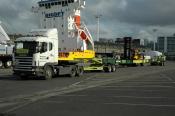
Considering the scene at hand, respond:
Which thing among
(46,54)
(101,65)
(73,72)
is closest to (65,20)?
(73,72)

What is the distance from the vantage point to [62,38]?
3275cm

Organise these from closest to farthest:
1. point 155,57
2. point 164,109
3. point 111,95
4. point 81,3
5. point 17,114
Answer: point 17,114, point 164,109, point 111,95, point 81,3, point 155,57

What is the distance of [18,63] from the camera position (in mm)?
28078

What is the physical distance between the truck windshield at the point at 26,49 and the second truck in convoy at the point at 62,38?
398mm

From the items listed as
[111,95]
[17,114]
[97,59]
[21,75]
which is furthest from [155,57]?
[17,114]

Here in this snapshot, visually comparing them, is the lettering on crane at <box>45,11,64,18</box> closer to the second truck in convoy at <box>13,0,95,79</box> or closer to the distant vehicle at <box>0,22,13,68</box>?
the second truck in convoy at <box>13,0,95,79</box>

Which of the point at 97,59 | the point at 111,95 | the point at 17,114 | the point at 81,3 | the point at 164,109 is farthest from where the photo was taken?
the point at 97,59

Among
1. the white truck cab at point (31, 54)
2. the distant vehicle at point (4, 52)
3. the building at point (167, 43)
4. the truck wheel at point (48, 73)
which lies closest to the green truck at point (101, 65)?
the truck wheel at point (48, 73)

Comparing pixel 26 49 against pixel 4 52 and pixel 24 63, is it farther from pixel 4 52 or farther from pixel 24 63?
pixel 4 52

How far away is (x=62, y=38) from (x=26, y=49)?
17.1 ft

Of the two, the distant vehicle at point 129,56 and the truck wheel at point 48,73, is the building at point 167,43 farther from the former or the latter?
the truck wheel at point 48,73

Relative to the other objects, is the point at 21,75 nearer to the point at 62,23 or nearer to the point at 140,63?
the point at 62,23

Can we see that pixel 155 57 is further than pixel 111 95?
Yes

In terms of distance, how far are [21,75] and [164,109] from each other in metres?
16.3
